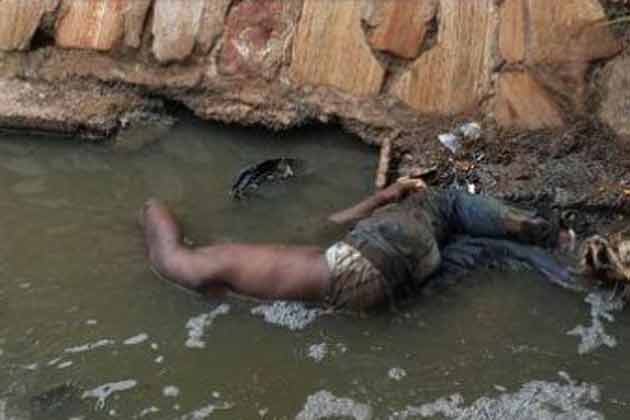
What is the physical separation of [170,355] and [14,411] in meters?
0.70

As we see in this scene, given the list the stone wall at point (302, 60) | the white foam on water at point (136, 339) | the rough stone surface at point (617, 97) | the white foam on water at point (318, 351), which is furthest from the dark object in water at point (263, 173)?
the rough stone surface at point (617, 97)

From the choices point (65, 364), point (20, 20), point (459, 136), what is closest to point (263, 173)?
point (459, 136)

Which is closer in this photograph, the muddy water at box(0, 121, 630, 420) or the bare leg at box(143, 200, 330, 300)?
the muddy water at box(0, 121, 630, 420)

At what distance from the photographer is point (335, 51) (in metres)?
5.71

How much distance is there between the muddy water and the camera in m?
4.09

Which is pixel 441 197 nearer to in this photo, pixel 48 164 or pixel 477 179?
pixel 477 179

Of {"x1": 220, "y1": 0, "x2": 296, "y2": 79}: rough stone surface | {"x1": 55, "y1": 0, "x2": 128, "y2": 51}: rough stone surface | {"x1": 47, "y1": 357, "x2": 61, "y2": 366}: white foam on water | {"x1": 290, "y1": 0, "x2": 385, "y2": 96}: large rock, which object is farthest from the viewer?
{"x1": 55, "y1": 0, "x2": 128, "y2": 51}: rough stone surface

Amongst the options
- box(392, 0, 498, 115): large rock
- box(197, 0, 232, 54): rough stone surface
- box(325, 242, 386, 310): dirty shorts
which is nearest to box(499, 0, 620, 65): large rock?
box(392, 0, 498, 115): large rock

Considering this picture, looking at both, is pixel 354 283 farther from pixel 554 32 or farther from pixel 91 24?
pixel 91 24

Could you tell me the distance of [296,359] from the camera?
4332 millimetres

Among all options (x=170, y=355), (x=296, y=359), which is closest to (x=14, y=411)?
(x=170, y=355)

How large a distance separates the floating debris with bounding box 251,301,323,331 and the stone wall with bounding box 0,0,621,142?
4.62 feet

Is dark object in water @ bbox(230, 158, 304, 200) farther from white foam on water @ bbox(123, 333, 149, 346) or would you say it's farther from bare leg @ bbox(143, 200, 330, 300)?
white foam on water @ bbox(123, 333, 149, 346)

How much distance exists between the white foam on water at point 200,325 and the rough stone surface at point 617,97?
226 cm
